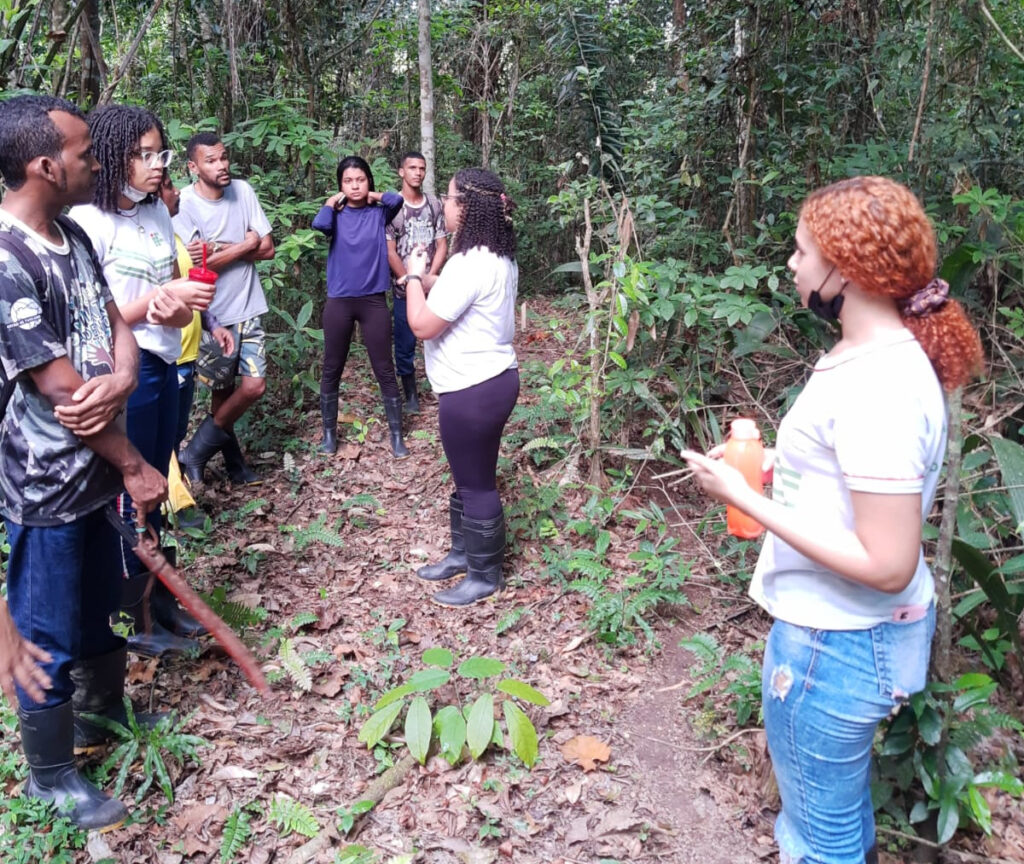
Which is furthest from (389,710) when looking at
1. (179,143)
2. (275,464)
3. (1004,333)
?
(179,143)

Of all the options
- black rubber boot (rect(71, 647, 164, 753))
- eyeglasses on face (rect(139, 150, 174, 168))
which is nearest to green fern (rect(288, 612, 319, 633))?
black rubber boot (rect(71, 647, 164, 753))

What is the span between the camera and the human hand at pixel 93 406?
→ 229 cm

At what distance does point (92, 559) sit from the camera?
258 centimetres

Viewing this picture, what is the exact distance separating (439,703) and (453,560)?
3.85ft

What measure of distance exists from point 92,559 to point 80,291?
903 mm

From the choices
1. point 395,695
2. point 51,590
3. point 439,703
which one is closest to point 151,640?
point 51,590

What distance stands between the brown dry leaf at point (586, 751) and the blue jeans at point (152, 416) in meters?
1.93

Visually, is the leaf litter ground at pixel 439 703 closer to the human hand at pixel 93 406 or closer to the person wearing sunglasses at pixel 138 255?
the person wearing sunglasses at pixel 138 255

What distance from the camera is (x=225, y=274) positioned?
4.79m

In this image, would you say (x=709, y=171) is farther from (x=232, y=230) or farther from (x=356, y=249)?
(x=232, y=230)

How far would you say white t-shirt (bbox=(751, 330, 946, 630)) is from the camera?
Answer: 1524 mm

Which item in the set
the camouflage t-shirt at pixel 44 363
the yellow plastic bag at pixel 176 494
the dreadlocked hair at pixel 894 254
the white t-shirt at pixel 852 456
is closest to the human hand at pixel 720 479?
the white t-shirt at pixel 852 456

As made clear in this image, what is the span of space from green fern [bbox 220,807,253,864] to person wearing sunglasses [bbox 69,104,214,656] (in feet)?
2.83

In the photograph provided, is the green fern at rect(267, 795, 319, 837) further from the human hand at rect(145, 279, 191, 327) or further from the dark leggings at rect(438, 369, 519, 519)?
the human hand at rect(145, 279, 191, 327)
